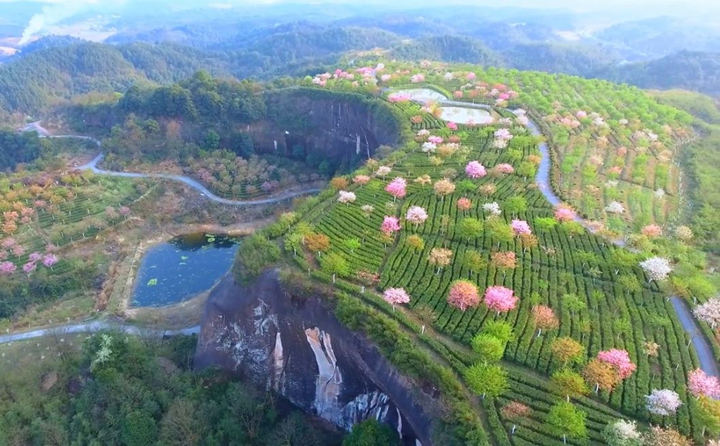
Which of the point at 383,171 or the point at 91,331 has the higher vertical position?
the point at 383,171

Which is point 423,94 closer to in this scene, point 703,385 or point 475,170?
point 475,170

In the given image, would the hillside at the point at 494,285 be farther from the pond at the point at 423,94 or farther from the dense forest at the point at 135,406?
the pond at the point at 423,94

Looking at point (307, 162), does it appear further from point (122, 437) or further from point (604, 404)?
point (604, 404)

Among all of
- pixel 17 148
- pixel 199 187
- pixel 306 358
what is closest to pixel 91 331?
pixel 306 358

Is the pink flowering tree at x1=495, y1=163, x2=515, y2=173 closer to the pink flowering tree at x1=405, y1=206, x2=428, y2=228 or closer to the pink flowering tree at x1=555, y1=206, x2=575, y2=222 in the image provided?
the pink flowering tree at x1=555, y1=206, x2=575, y2=222

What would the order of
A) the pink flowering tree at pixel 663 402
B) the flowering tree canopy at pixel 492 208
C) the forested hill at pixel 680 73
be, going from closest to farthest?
1. the pink flowering tree at pixel 663 402
2. the flowering tree canopy at pixel 492 208
3. the forested hill at pixel 680 73

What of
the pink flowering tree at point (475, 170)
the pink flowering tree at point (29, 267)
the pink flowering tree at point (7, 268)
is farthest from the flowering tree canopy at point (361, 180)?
the pink flowering tree at point (7, 268)
